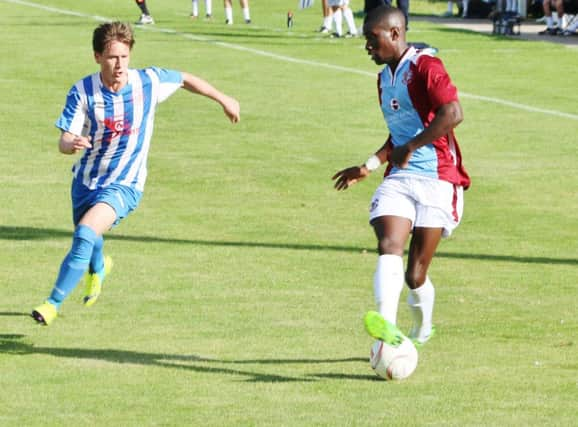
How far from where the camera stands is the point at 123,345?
941 centimetres

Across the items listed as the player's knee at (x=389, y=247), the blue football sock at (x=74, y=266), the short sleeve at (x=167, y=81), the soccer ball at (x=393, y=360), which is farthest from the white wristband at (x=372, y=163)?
the blue football sock at (x=74, y=266)

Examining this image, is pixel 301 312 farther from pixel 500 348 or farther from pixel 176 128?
pixel 176 128

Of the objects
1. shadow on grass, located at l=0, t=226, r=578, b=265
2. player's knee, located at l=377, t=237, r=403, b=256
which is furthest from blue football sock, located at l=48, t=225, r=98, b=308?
shadow on grass, located at l=0, t=226, r=578, b=265

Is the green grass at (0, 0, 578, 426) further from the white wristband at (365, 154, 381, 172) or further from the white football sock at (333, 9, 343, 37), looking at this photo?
the white football sock at (333, 9, 343, 37)

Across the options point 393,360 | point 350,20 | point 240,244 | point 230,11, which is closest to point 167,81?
point 393,360

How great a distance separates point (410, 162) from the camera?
8766mm

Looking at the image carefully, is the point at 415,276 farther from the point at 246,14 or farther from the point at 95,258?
the point at 246,14

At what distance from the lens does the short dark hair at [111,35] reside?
30.5 ft

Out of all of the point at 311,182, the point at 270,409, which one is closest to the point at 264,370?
the point at 270,409

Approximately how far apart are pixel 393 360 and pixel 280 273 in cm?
364

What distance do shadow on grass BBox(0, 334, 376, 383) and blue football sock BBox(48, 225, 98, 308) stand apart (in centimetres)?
35

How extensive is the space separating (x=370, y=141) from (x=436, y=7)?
26.8 meters

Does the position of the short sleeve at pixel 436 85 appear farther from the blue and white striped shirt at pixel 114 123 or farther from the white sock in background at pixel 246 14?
the white sock in background at pixel 246 14

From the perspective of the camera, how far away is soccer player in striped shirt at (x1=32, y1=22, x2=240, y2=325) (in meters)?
9.34
